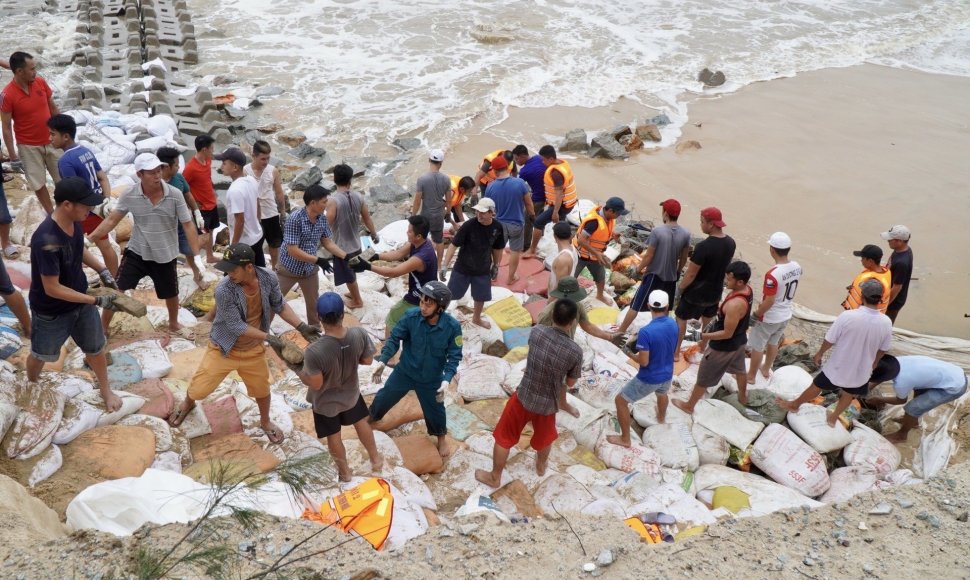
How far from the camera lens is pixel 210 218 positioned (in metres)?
6.58

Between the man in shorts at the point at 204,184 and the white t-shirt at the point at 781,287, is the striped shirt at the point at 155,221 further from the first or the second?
the white t-shirt at the point at 781,287

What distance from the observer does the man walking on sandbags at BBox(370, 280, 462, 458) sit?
3982mm

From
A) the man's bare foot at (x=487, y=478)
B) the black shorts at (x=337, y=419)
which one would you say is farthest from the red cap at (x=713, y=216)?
the black shorts at (x=337, y=419)

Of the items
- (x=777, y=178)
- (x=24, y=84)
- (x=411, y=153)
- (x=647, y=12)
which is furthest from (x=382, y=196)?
(x=647, y=12)

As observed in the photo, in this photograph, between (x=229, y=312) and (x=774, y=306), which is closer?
(x=229, y=312)

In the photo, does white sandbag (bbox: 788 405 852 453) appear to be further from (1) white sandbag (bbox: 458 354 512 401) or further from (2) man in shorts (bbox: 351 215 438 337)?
(2) man in shorts (bbox: 351 215 438 337)

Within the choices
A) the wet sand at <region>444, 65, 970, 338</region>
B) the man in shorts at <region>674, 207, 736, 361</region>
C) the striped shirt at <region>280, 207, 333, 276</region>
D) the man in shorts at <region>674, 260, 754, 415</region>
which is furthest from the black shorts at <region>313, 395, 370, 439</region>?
the wet sand at <region>444, 65, 970, 338</region>

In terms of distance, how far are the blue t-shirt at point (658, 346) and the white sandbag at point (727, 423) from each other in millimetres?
687

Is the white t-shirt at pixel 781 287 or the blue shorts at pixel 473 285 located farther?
the blue shorts at pixel 473 285

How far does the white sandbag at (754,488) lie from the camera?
423 centimetres

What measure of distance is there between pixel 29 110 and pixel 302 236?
2831 millimetres

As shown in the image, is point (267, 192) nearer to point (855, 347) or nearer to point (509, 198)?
point (509, 198)

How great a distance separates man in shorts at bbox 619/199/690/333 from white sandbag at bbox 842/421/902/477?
1.66m

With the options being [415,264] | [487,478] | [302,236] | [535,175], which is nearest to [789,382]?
[487,478]
